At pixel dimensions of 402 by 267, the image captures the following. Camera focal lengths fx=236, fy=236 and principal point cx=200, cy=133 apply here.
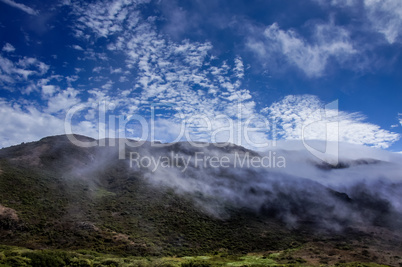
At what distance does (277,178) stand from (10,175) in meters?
72.2

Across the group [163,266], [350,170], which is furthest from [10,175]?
[350,170]

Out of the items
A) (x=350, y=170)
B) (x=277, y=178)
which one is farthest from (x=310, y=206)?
(x=350, y=170)

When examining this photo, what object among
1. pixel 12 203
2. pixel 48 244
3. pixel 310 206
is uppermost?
pixel 12 203

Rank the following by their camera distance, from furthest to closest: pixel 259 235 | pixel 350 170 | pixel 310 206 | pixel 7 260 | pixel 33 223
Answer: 1. pixel 350 170
2. pixel 310 206
3. pixel 259 235
4. pixel 33 223
5. pixel 7 260

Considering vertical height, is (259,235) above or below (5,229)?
below

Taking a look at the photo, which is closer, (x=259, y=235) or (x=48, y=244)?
(x=48, y=244)

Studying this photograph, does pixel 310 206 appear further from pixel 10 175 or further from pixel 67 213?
pixel 10 175

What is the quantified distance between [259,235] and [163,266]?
27.5 meters

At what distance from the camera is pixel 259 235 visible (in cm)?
4438

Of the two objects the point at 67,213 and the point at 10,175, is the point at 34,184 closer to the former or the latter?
the point at 10,175

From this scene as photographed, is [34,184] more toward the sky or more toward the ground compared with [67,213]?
more toward the sky

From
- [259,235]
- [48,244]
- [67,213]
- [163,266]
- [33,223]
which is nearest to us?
[163,266]

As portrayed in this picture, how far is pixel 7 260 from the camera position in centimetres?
1612

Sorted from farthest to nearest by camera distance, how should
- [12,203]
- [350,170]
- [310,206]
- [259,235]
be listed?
[350,170] < [310,206] < [259,235] < [12,203]
